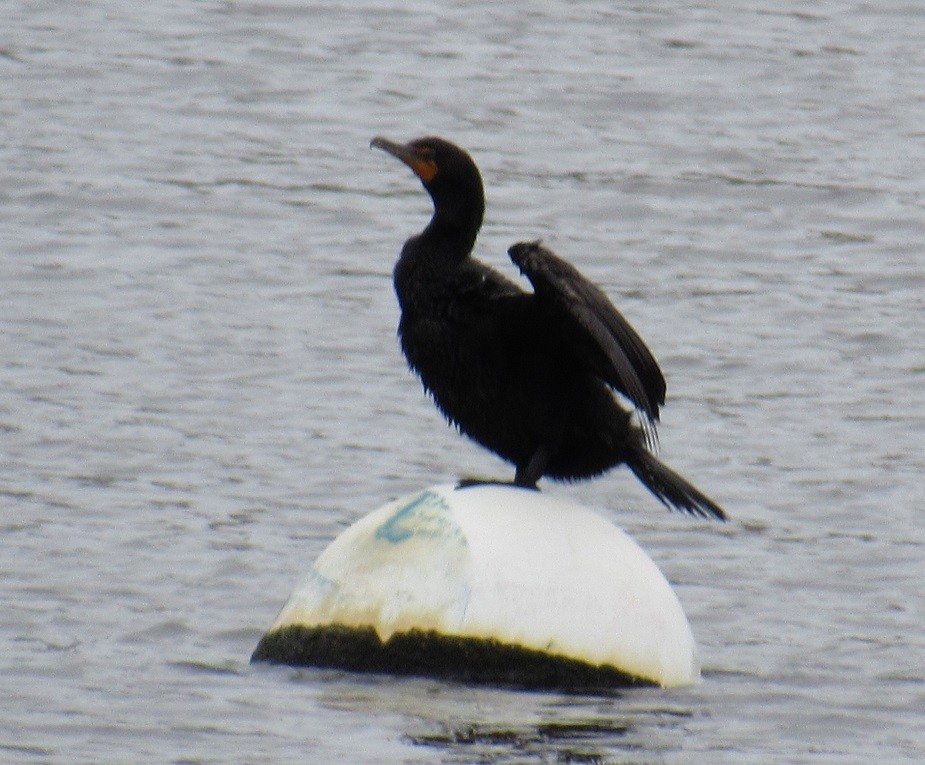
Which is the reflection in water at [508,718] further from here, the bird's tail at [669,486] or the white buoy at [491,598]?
the bird's tail at [669,486]

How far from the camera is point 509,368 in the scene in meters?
7.57

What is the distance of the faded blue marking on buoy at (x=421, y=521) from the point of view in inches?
279

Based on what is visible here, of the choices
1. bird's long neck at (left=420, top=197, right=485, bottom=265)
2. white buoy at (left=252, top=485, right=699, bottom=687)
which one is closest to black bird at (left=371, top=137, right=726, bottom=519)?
bird's long neck at (left=420, top=197, right=485, bottom=265)

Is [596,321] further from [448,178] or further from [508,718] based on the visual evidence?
[508,718]

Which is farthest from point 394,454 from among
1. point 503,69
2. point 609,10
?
point 609,10


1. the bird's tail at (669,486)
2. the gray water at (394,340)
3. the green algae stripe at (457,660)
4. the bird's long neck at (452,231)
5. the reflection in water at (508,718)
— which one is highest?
the bird's long neck at (452,231)

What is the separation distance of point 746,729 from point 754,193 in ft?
29.2

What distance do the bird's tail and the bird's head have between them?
910 mm

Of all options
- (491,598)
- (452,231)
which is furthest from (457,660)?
(452,231)

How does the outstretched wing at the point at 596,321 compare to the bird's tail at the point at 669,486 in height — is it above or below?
above

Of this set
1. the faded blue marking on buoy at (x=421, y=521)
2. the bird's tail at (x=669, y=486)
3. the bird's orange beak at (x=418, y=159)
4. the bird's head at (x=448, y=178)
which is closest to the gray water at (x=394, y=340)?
the faded blue marking on buoy at (x=421, y=521)

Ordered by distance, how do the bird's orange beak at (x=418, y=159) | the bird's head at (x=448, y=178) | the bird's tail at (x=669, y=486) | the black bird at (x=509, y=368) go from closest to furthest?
1. the black bird at (x=509, y=368)
2. the bird's tail at (x=669, y=486)
3. the bird's head at (x=448, y=178)
4. the bird's orange beak at (x=418, y=159)

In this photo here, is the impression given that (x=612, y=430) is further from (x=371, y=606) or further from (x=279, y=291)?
(x=279, y=291)

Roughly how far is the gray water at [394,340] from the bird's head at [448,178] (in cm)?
157
